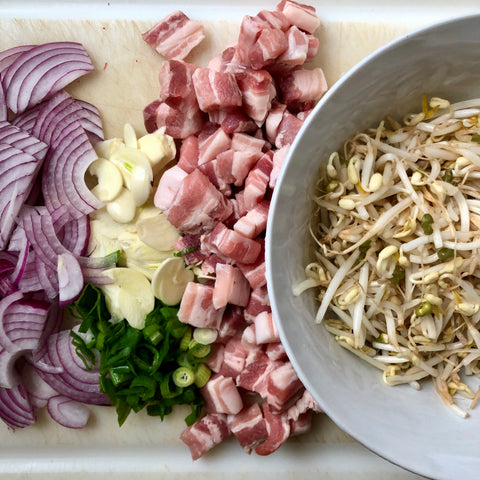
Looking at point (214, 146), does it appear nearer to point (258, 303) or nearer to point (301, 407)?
point (258, 303)

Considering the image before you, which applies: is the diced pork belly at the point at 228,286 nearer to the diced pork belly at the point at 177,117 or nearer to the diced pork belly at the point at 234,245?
the diced pork belly at the point at 234,245

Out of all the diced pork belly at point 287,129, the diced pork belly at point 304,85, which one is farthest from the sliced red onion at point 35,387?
the diced pork belly at point 304,85

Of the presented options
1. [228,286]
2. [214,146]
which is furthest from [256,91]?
[228,286]

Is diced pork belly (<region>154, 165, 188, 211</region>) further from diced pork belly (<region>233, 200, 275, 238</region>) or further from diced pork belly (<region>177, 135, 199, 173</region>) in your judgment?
diced pork belly (<region>233, 200, 275, 238</region>)

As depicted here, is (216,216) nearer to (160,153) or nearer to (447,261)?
(160,153)

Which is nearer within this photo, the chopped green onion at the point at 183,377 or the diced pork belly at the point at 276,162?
the diced pork belly at the point at 276,162

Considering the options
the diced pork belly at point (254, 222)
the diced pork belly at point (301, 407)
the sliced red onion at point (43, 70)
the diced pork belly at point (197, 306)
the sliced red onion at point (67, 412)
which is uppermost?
the sliced red onion at point (43, 70)
